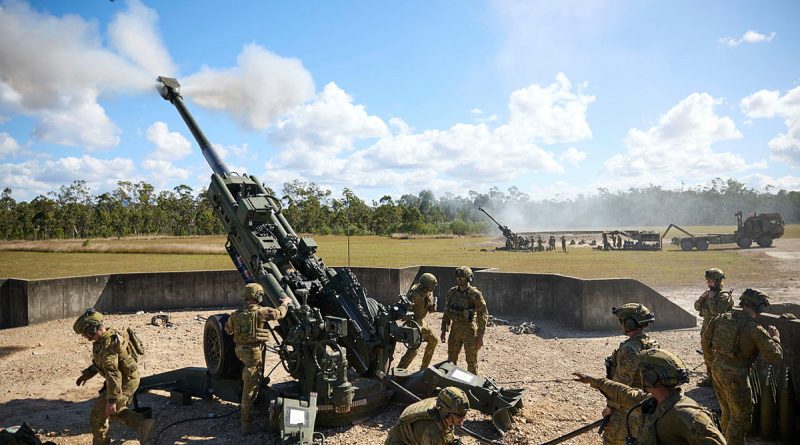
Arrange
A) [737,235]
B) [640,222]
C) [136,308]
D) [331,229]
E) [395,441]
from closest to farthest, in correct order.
Result: [395,441] → [136,308] → [737,235] → [331,229] → [640,222]

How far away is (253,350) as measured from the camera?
6.73 metres

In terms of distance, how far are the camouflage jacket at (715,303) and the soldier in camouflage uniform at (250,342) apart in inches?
236

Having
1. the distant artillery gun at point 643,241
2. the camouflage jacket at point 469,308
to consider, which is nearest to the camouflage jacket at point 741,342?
the camouflage jacket at point 469,308

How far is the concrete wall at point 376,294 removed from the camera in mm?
11977

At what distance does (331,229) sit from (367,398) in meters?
53.4

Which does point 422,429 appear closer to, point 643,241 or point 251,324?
point 251,324

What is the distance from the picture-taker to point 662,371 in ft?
10.7

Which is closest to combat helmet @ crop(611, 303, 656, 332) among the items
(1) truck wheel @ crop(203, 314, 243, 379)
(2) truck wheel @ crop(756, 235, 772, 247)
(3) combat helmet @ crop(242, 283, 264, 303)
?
(3) combat helmet @ crop(242, 283, 264, 303)

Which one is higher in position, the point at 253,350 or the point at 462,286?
the point at 462,286

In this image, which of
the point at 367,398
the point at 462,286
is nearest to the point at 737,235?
the point at 462,286

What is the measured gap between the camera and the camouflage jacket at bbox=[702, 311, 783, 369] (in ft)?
17.4

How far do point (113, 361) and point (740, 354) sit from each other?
664 centimetres

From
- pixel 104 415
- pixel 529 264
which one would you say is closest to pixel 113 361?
pixel 104 415

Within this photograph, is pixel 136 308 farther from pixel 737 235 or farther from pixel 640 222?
pixel 640 222
